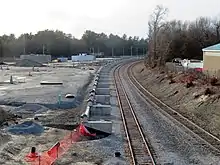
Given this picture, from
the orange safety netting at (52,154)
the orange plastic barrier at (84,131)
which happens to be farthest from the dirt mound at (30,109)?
the orange safety netting at (52,154)

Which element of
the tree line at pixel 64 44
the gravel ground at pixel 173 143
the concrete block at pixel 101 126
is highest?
the tree line at pixel 64 44

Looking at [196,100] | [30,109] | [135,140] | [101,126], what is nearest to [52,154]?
[135,140]

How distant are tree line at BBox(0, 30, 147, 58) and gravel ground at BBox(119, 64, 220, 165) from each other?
393 ft

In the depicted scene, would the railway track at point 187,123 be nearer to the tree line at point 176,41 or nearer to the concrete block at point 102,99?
the concrete block at point 102,99

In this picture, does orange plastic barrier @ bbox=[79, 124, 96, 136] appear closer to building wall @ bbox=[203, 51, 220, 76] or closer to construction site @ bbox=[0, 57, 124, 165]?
construction site @ bbox=[0, 57, 124, 165]

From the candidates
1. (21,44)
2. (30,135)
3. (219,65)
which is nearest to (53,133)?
(30,135)

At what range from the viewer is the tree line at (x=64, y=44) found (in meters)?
148

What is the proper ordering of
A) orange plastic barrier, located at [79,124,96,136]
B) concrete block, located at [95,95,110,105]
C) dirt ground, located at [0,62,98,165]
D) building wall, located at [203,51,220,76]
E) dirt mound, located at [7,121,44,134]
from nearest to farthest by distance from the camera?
1. dirt ground, located at [0,62,98,165]
2. orange plastic barrier, located at [79,124,96,136]
3. dirt mound, located at [7,121,44,134]
4. concrete block, located at [95,95,110,105]
5. building wall, located at [203,51,220,76]

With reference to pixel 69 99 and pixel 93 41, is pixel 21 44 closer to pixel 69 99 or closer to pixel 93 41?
pixel 93 41

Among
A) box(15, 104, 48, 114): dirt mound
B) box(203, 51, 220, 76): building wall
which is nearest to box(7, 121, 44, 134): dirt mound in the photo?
box(15, 104, 48, 114): dirt mound

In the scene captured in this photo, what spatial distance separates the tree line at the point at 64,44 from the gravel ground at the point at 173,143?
11968 centimetres

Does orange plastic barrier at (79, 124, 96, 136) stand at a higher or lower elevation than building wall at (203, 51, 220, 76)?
lower

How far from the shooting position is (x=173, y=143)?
1811cm

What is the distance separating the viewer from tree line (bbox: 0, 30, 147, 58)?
14762 centimetres
